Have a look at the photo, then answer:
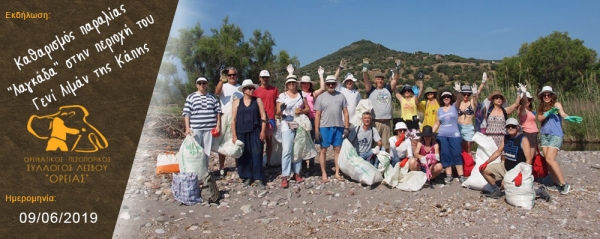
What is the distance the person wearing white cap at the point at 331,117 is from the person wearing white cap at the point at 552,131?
112 inches

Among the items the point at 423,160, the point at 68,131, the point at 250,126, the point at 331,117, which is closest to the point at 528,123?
the point at 423,160

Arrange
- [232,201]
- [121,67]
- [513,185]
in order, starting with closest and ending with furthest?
1. [121,67]
2. [513,185]
3. [232,201]

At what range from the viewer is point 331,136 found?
23.1 ft

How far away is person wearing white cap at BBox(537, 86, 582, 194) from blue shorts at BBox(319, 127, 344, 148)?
9.53 ft

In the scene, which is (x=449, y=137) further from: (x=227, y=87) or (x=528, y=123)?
(x=227, y=87)

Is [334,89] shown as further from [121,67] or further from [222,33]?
[222,33]

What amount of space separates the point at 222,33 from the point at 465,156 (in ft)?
45.9

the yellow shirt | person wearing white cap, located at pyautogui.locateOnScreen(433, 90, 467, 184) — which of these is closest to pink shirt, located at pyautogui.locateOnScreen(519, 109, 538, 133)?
person wearing white cap, located at pyautogui.locateOnScreen(433, 90, 467, 184)

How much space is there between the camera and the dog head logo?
14.5 ft

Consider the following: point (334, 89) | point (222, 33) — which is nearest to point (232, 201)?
point (334, 89)

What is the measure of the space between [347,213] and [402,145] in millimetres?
1618

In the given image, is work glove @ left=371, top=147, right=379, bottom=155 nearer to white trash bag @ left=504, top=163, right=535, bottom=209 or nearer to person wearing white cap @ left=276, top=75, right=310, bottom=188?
person wearing white cap @ left=276, top=75, right=310, bottom=188

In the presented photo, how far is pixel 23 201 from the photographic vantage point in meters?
4.44

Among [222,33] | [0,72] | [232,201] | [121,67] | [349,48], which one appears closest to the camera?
[0,72]
